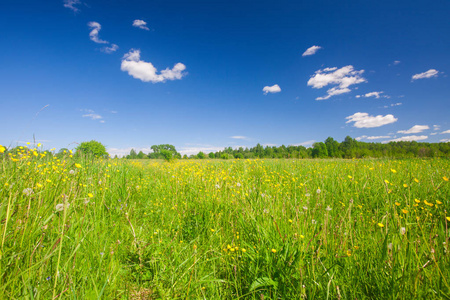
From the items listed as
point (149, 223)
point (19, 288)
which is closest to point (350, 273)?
point (19, 288)

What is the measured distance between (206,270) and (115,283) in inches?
30.0

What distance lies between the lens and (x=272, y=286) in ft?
4.88

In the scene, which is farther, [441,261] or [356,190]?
[356,190]

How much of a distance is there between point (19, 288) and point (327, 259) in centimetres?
209

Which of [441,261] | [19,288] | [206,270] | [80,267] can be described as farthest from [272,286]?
[19,288]

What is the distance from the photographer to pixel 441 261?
1.31 meters

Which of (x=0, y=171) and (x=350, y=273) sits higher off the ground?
(x=0, y=171)

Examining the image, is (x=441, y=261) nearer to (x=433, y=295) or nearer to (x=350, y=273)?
(x=433, y=295)

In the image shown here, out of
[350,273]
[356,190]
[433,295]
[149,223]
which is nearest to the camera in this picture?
[433,295]

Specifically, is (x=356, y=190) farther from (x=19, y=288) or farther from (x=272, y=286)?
(x=19, y=288)

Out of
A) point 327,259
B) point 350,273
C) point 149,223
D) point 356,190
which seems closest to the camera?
point 350,273

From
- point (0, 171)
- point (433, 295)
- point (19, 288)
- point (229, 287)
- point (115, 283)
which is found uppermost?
point (0, 171)

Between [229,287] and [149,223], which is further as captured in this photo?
[149,223]

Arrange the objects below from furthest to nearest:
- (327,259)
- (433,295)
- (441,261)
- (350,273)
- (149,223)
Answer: (149,223), (327,259), (350,273), (441,261), (433,295)
